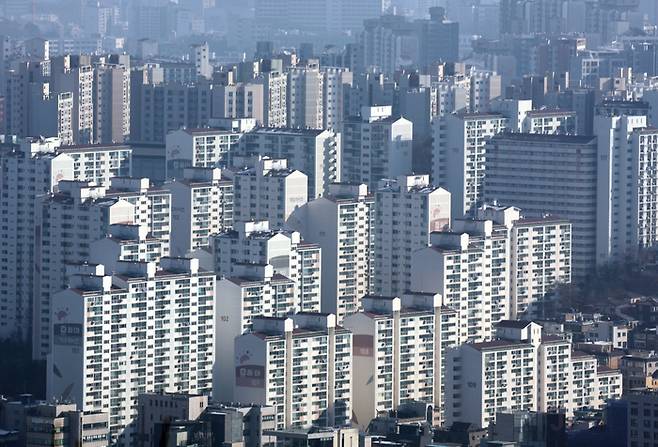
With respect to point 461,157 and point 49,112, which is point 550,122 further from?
point 49,112

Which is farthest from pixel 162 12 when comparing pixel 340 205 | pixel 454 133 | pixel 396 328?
pixel 396 328

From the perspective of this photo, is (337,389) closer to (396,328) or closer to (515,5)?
(396,328)

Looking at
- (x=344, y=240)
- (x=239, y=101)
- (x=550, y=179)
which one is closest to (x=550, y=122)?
(x=550, y=179)

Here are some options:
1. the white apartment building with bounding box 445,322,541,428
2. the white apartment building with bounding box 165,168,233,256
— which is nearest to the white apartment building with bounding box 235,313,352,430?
the white apartment building with bounding box 445,322,541,428

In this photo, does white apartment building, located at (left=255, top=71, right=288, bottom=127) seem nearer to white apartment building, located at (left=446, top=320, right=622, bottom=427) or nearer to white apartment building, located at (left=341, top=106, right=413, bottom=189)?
white apartment building, located at (left=341, top=106, right=413, bottom=189)

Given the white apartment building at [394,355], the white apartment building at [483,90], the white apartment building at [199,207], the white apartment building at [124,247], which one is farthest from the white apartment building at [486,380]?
the white apartment building at [483,90]
